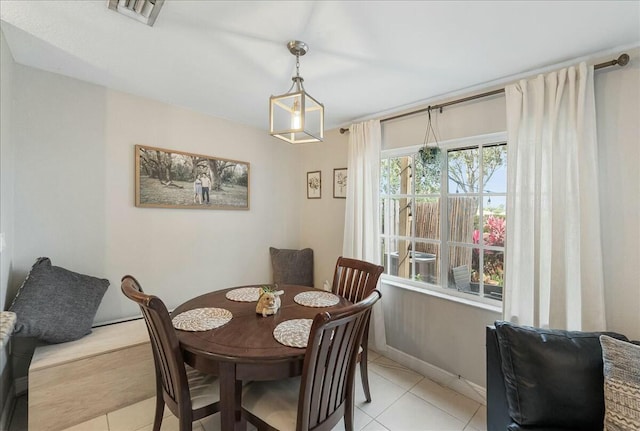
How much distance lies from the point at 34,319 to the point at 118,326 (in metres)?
0.56

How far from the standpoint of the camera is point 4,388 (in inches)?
68.2

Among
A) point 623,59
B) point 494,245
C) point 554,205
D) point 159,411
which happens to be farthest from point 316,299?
point 623,59

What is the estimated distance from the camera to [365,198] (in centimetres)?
275

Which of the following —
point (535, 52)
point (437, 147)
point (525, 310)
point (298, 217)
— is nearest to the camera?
point (535, 52)

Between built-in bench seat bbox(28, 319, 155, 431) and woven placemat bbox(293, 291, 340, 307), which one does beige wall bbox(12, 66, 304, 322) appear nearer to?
built-in bench seat bbox(28, 319, 155, 431)

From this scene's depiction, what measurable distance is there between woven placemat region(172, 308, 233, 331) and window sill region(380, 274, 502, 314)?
1638 millimetres

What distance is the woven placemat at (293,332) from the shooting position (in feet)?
4.33

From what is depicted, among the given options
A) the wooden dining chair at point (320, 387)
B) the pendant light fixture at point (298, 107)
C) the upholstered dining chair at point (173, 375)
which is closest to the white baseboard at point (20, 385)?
the upholstered dining chair at point (173, 375)

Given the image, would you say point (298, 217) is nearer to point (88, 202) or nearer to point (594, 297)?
point (88, 202)

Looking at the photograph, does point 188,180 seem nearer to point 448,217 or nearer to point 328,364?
point 328,364

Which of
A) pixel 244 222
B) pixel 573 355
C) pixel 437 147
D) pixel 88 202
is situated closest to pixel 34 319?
pixel 88 202

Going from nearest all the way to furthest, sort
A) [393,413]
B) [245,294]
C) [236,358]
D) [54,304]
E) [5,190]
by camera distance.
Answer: [236,358] → [5,190] → [54,304] → [393,413] → [245,294]

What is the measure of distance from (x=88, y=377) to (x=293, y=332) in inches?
58.7

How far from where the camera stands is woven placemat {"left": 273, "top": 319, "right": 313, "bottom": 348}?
132 centimetres
